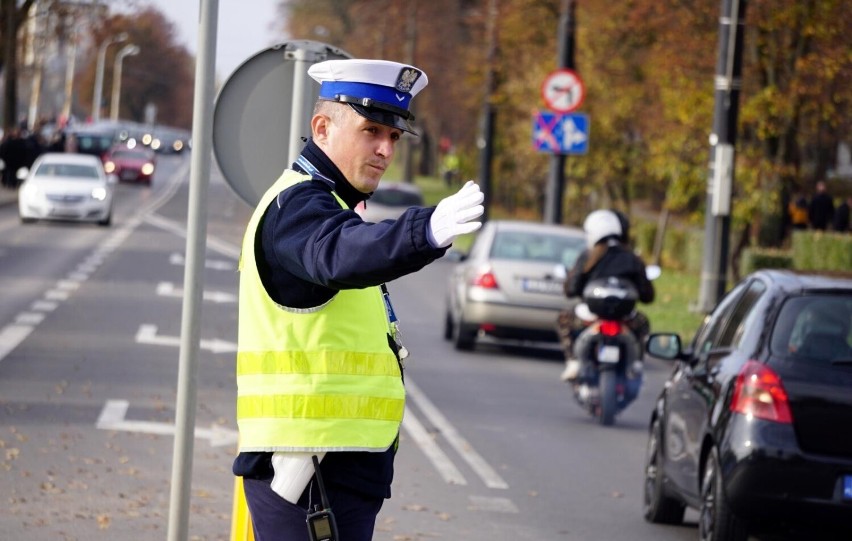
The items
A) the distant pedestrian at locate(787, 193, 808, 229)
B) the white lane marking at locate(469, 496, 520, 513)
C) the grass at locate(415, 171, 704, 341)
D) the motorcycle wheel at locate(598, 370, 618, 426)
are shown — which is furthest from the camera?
the distant pedestrian at locate(787, 193, 808, 229)

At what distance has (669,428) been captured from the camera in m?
9.65

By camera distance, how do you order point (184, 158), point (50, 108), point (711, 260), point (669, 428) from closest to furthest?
point (669, 428) < point (711, 260) < point (184, 158) < point (50, 108)

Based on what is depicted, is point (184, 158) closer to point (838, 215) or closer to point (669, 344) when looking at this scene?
point (838, 215)

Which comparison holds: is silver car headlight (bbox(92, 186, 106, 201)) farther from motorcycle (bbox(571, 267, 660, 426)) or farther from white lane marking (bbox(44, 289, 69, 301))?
motorcycle (bbox(571, 267, 660, 426))

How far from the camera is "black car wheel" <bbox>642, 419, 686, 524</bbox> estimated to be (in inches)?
384

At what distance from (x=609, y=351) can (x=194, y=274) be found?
340 inches

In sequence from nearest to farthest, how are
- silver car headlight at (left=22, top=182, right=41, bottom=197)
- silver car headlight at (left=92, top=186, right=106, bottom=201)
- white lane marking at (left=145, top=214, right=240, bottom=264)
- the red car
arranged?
white lane marking at (left=145, top=214, right=240, bottom=264)
silver car headlight at (left=22, top=182, right=41, bottom=197)
silver car headlight at (left=92, top=186, right=106, bottom=201)
the red car

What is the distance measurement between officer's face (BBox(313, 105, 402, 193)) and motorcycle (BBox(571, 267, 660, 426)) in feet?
33.6

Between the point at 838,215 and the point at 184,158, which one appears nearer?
the point at 838,215

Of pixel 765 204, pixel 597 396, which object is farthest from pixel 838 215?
pixel 597 396

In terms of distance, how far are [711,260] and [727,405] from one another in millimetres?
14700

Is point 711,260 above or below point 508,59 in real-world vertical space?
below

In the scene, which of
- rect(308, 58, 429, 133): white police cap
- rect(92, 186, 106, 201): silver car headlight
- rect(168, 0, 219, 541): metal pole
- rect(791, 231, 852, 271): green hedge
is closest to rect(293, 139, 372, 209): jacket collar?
rect(308, 58, 429, 133): white police cap

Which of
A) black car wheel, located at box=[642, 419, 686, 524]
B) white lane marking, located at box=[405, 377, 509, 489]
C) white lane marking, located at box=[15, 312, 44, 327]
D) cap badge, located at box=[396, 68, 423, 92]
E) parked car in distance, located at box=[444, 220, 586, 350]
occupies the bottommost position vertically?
white lane marking, located at box=[405, 377, 509, 489]
